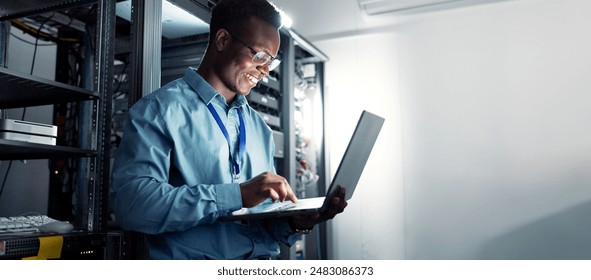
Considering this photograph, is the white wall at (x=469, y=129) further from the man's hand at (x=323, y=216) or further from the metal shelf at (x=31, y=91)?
the man's hand at (x=323, y=216)

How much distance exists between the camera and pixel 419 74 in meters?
3.06

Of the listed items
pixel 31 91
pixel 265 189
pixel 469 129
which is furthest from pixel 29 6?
pixel 469 129

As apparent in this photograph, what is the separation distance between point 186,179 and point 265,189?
20 centimetres

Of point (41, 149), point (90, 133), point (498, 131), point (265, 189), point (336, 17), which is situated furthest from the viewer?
point (336, 17)

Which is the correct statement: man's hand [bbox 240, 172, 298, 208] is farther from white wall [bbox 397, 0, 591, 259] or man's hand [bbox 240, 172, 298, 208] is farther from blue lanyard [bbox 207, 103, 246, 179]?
white wall [bbox 397, 0, 591, 259]

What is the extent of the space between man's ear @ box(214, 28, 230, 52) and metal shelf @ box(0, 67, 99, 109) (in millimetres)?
484

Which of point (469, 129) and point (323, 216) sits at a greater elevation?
point (469, 129)

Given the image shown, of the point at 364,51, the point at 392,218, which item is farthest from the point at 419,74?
the point at 392,218

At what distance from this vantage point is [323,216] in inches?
40.0

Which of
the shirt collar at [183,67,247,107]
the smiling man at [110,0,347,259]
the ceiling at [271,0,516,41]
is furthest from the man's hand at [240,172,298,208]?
the ceiling at [271,0,516,41]

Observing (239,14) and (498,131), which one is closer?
(239,14)

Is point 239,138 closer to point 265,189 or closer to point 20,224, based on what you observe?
Answer: point 265,189

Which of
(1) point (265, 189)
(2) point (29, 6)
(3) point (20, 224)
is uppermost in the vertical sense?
(2) point (29, 6)

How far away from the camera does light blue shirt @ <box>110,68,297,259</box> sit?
2.78 ft
